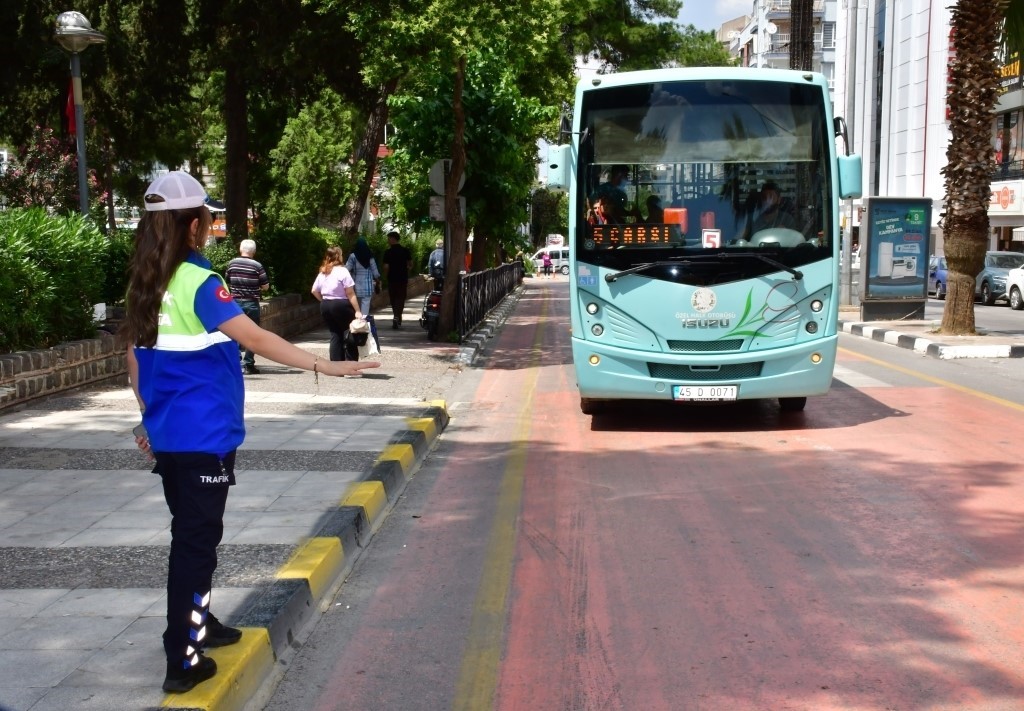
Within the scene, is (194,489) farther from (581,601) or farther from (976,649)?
(976,649)

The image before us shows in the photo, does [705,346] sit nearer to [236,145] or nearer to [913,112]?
[236,145]

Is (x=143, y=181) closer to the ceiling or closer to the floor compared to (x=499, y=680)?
closer to the ceiling

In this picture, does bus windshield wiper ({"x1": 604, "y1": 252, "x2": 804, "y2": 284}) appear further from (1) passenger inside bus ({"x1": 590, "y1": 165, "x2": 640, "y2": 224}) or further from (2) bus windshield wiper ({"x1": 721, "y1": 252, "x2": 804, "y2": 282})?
(1) passenger inside bus ({"x1": 590, "y1": 165, "x2": 640, "y2": 224})

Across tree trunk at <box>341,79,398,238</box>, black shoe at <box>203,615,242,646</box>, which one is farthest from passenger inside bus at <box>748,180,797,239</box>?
tree trunk at <box>341,79,398,238</box>

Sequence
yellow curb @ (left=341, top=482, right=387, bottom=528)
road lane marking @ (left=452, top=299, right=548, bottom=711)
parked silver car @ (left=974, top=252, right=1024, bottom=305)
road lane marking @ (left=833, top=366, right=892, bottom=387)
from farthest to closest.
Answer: parked silver car @ (left=974, top=252, right=1024, bottom=305) → road lane marking @ (left=833, top=366, right=892, bottom=387) → yellow curb @ (left=341, top=482, right=387, bottom=528) → road lane marking @ (left=452, top=299, right=548, bottom=711)

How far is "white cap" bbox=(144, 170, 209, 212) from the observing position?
168 inches

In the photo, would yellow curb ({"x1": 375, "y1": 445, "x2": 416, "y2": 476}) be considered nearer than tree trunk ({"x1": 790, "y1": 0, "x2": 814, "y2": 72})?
Yes

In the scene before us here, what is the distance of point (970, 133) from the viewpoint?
20.0m

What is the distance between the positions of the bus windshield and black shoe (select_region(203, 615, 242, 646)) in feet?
22.2

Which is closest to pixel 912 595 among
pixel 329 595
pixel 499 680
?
pixel 499 680

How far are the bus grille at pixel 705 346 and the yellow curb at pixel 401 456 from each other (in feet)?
8.89

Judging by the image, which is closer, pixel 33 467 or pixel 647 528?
pixel 647 528

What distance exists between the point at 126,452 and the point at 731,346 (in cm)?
526

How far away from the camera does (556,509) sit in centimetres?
787
